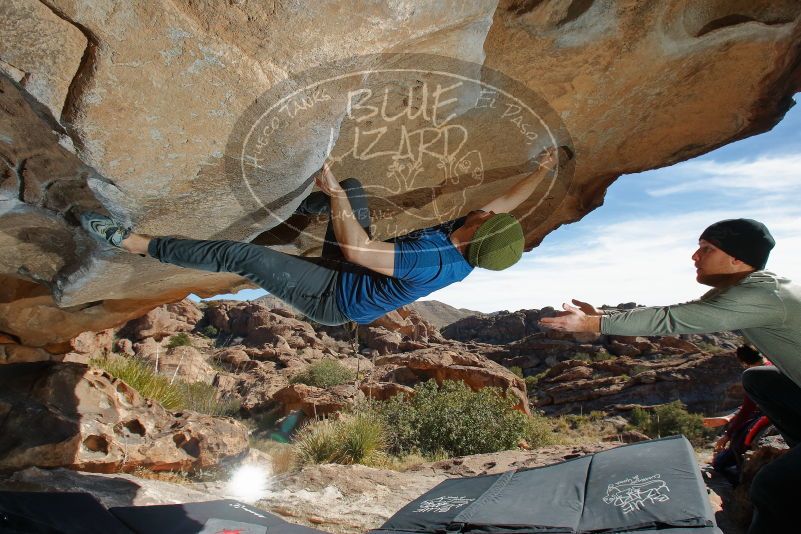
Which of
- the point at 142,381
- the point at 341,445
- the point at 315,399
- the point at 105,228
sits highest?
the point at 105,228

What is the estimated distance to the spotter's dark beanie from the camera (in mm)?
2500

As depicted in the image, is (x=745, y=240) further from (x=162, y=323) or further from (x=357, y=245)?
(x=162, y=323)

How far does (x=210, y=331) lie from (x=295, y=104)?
1368 inches

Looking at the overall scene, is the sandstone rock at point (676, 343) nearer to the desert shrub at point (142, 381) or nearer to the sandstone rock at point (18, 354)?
the desert shrub at point (142, 381)

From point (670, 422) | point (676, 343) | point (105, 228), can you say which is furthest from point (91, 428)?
point (676, 343)

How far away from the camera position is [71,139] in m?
2.54

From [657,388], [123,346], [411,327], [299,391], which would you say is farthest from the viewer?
[411,327]

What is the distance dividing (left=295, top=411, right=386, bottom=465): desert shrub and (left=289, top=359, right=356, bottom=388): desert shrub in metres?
12.5

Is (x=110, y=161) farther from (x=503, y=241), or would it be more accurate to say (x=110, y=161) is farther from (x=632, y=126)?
(x=632, y=126)

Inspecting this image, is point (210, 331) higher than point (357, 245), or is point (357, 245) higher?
point (357, 245)

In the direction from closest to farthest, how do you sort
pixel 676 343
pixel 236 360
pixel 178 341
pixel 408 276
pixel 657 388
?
pixel 408 276
pixel 236 360
pixel 657 388
pixel 178 341
pixel 676 343

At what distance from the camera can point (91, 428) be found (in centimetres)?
562

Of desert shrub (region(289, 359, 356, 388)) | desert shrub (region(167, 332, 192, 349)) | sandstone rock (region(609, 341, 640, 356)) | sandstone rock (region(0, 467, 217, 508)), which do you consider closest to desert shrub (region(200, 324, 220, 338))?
desert shrub (region(167, 332, 192, 349))

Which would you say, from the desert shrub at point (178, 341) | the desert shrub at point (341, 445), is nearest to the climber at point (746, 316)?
the desert shrub at point (341, 445)
